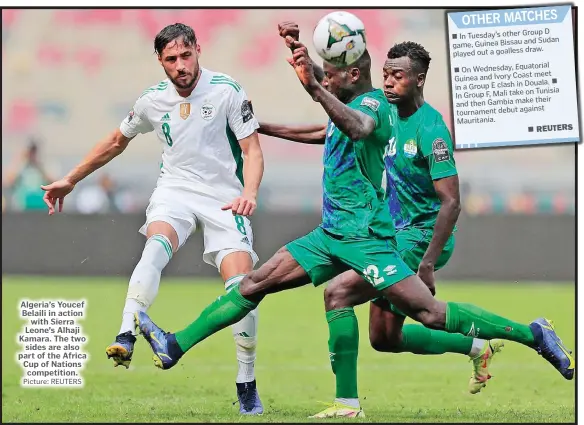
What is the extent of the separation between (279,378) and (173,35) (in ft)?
15.4

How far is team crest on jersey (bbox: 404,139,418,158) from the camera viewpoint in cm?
790

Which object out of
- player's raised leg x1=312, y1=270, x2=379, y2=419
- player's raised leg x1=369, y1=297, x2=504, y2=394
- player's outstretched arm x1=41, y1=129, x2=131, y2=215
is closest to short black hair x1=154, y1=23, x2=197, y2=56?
player's outstretched arm x1=41, y1=129, x2=131, y2=215

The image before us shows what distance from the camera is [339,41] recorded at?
7055 mm

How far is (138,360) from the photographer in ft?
42.6

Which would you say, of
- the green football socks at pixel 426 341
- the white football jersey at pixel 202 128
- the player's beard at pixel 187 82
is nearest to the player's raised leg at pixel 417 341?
the green football socks at pixel 426 341

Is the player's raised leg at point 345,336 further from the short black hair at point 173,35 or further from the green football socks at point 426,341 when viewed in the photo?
the short black hair at point 173,35

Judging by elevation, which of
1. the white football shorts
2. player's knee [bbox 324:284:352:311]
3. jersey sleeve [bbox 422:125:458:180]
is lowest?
player's knee [bbox 324:284:352:311]

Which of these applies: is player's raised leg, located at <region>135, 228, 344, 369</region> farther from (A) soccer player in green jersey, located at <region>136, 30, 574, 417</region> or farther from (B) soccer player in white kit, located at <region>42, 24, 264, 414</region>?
(B) soccer player in white kit, located at <region>42, 24, 264, 414</region>

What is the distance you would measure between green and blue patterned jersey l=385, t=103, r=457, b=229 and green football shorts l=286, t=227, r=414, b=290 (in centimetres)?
92

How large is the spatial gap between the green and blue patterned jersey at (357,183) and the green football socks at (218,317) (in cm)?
79

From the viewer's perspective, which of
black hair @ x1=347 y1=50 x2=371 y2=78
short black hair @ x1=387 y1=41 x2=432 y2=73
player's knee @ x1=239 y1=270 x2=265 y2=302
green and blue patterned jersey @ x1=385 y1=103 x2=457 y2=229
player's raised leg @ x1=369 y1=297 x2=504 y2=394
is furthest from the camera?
player's raised leg @ x1=369 y1=297 x2=504 y2=394

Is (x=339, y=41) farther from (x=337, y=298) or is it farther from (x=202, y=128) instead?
(x=337, y=298)

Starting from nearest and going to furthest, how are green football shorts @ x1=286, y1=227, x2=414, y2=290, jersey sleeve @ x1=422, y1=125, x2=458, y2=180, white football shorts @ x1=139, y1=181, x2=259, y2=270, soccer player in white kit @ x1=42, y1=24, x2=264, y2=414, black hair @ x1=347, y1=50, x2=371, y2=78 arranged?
green football shorts @ x1=286, y1=227, x2=414, y2=290 → black hair @ x1=347, y1=50, x2=371, y2=78 → jersey sleeve @ x1=422, y1=125, x2=458, y2=180 → soccer player in white kit @ x1=42, y1=24, x2=264, y2=414 → white football shorts @ x1=139, y1=181, x2=259, y2=270

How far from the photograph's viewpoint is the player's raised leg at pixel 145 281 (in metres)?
7.32
